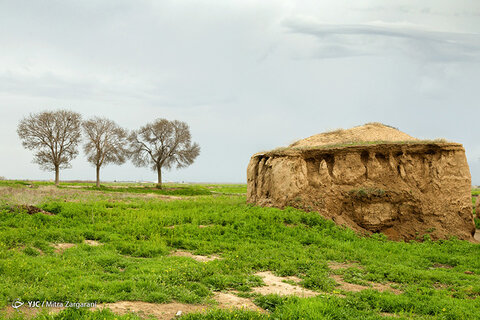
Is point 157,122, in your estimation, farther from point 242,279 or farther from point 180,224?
point 242,279

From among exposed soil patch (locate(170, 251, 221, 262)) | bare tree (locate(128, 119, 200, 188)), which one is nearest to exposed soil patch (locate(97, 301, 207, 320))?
exposed soil patch (locate(170, 251, 221, 262))

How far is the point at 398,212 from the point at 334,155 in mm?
4620

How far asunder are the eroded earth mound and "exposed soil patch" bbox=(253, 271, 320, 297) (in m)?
8.14

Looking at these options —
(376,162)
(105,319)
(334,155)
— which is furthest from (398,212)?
(105,319)

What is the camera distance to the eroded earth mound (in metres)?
18.0

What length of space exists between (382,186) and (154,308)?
1515cm

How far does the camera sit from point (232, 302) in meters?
7.71

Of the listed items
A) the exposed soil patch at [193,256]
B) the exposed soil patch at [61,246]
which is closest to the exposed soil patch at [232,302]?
the exposed soil patch at [193,256]

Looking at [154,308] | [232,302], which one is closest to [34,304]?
[154,308]

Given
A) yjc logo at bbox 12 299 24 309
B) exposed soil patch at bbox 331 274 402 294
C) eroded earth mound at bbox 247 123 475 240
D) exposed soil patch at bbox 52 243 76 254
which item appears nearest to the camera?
yjc logo at bbox 12 299 24 309

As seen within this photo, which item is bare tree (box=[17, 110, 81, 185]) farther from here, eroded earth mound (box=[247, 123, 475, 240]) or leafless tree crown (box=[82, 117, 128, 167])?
eroded earth mound (box=[247, 123, 475, 240])

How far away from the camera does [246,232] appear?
1493 centimetres

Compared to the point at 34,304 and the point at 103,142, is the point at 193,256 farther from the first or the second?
the point at 103,142

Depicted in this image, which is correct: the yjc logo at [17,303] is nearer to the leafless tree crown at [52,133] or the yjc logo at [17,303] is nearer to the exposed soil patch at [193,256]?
the exposed soil patch at [193,256]
